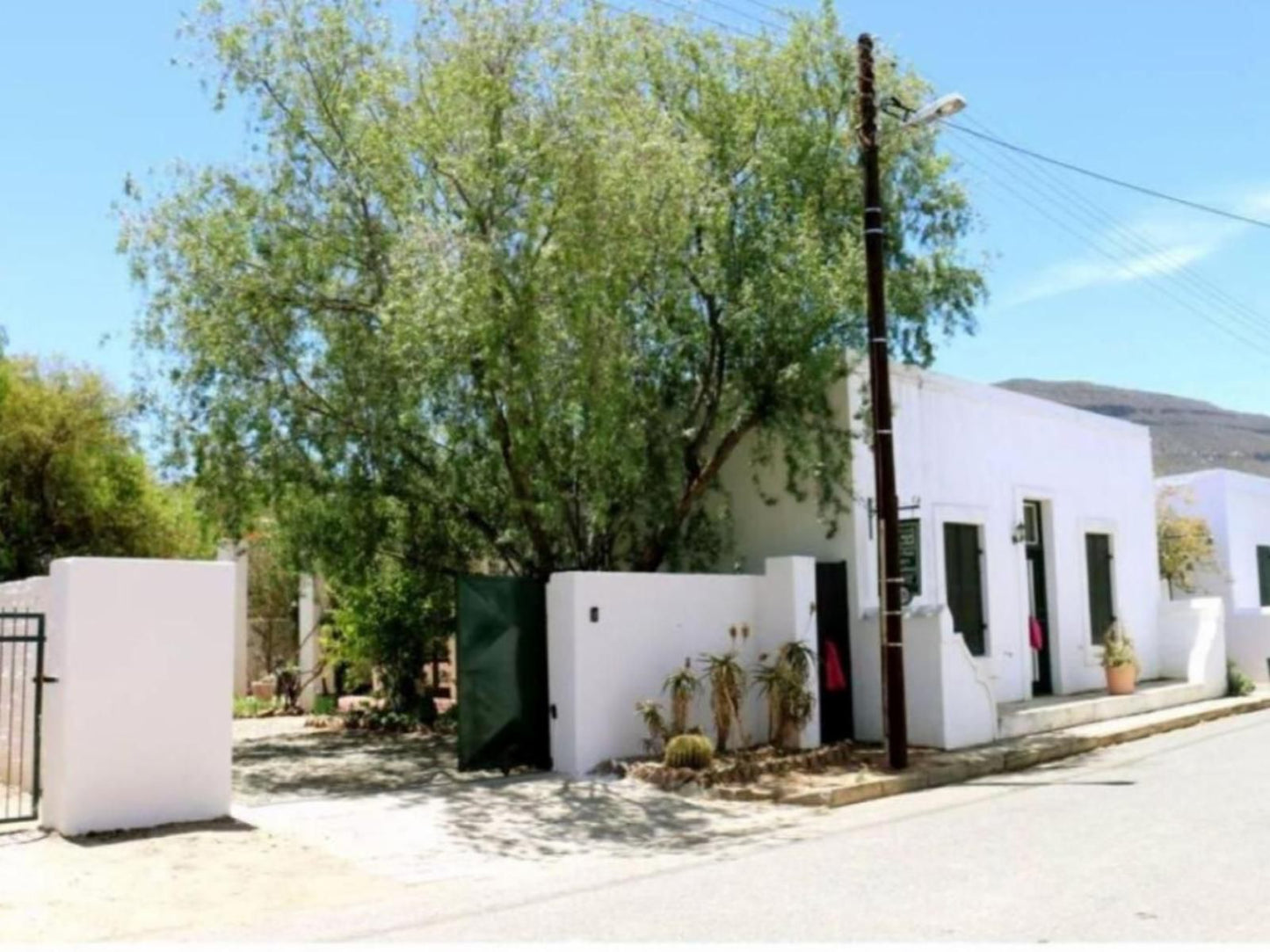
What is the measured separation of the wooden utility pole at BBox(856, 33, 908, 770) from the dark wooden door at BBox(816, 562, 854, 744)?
5.00 feet

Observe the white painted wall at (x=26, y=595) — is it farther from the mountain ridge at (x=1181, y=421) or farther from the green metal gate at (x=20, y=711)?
the mountain ridge at (x=1181, y=421)

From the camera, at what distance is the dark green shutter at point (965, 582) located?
18.6 meters

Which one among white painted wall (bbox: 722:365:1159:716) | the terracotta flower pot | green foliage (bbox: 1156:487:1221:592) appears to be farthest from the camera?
green foliage (bbox: 1156:487:1221:592)

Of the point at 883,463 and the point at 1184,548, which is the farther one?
the point at 1184,548

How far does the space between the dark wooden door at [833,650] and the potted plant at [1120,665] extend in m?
6.13

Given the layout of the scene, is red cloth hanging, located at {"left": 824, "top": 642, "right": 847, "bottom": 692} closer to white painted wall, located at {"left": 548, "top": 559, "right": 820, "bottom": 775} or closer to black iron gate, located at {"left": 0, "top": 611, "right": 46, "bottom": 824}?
white painted wall, located at {"left": 548, "top": 559, "right": 820, "bottom": 775}

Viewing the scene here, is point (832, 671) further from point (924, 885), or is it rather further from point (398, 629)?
point (924, 885)

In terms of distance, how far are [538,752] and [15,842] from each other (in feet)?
17.8

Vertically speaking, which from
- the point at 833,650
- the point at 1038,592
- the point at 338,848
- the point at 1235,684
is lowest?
the point at 338,848

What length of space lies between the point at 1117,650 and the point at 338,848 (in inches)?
558

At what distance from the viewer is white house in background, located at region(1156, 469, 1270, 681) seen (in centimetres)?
3020

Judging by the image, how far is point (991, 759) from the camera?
1475 centimetres

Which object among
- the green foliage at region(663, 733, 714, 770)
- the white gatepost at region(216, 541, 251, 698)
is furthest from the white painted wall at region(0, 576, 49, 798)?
the white gatepost at region(216, 541, 251, 698)

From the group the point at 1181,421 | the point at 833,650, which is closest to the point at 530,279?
the point at 833,650
